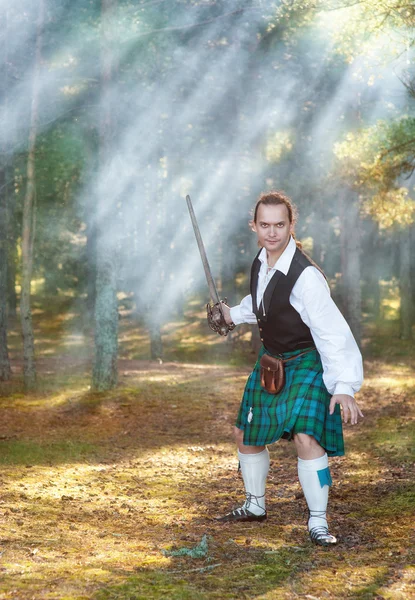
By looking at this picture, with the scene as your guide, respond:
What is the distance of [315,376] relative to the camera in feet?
15.3

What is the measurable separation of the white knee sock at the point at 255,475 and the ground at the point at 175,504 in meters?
0.16

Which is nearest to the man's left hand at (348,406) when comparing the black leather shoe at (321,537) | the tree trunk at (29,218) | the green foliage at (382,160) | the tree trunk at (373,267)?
the black leather shoe at (321,537)

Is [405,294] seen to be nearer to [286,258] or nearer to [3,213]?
[3,213]

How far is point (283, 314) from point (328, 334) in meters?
0.35

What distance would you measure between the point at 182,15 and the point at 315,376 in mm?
13306

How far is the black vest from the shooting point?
4.64m

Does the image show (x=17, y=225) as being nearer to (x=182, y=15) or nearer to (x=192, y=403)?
(x=182, y=15)

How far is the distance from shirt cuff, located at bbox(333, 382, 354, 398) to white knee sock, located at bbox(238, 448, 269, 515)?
35.7 inches

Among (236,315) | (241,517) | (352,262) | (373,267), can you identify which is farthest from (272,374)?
(373,267)

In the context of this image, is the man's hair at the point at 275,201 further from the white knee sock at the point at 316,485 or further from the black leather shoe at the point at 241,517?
the black leather shoe at the point at 241,517

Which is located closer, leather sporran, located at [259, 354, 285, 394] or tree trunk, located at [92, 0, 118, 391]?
leather sporran, located at [259, 354, 285, 394]

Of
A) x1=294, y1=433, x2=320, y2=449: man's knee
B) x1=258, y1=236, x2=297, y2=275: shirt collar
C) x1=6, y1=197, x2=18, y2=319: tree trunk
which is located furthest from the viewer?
x1=6, y1=197, x2=18, y2=319: tree trunk

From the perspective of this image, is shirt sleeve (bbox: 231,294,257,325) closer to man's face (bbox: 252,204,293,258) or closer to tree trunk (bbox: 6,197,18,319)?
man's face (bbox: 252,204,293,258)

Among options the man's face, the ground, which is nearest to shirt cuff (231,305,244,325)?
the man's face
